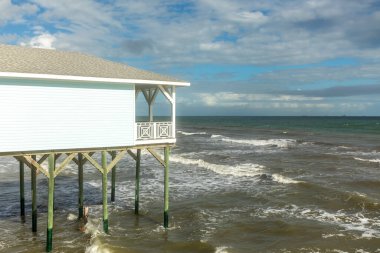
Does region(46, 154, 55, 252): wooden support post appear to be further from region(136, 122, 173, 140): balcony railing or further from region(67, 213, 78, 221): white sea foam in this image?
region(67, 213, 78, 221): white sea foam

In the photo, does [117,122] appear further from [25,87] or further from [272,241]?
[272,241]

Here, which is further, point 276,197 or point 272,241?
point 276,197

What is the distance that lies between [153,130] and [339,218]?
11339mm

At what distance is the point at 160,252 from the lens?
16.4 meters

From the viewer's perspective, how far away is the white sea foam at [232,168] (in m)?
35.9

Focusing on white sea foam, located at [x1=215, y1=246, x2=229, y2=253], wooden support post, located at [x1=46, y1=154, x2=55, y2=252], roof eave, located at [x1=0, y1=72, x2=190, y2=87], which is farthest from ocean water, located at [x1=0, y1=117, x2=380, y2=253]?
roof eave, located at [x1=0, y1=72, x2=190, y2=87]

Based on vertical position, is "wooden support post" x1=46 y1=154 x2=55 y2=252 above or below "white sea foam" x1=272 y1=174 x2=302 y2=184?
above

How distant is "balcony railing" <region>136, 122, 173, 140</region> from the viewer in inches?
694

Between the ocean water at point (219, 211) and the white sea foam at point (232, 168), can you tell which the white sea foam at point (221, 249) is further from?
the white sea foam at point (232, 168)

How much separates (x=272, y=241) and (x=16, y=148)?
11.3 m

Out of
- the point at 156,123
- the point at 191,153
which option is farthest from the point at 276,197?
the point at 191,153

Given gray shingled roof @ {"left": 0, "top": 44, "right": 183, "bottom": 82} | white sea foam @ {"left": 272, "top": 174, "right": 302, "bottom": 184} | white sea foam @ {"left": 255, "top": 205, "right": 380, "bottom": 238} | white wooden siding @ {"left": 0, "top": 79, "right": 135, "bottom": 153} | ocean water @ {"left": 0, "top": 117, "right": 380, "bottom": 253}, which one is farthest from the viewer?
white sea foam @ {"left": 272, "top": 174, "right": 302, "bottom": 184}

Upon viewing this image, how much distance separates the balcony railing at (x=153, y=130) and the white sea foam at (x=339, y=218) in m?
7.63

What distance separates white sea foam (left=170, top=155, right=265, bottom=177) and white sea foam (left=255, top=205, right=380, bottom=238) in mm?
11692
